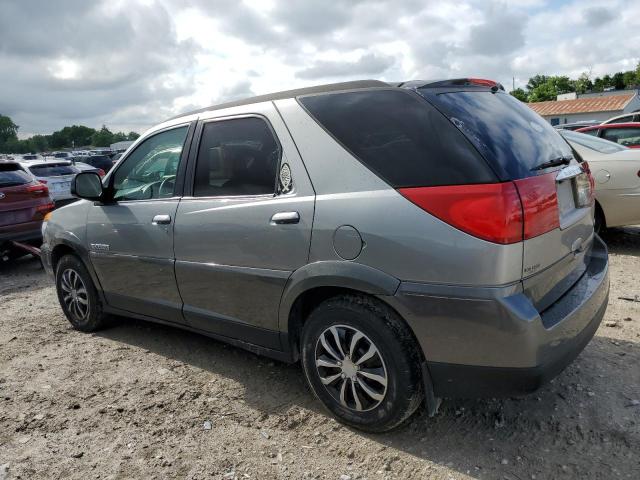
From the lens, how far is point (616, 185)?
597cm

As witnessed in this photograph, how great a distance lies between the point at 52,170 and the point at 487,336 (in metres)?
12.7

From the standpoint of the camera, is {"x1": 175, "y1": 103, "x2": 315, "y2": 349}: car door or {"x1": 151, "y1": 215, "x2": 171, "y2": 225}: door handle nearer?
{"x1": 175, "y1": 103, "x2": 315, "y2": 349}: car door

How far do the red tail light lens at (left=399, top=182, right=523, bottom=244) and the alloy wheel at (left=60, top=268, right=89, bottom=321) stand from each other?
11.4 feet

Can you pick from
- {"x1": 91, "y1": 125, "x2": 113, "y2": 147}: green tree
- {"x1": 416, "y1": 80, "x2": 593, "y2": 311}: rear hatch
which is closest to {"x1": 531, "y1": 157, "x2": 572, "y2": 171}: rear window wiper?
{"x1": 416, "y1": 80, "x2": 593, "y2": 311}: rear hatch

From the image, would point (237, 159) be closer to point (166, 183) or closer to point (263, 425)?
point (166, 183)

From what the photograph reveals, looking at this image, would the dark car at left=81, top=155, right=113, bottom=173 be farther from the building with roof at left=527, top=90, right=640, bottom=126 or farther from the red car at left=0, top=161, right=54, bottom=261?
the building with roof at left=527, top=90, right=640, bottom=126

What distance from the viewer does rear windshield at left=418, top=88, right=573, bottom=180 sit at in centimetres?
236

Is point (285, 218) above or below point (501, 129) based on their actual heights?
below

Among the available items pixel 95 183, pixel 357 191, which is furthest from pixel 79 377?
pixel 357 191

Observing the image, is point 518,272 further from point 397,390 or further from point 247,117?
point 247,117

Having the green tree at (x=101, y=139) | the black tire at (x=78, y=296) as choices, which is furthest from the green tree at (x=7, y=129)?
the black tire at (x=78, y=296)

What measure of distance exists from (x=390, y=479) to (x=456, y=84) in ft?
6.73

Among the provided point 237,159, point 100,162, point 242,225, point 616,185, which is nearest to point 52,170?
point 237,159

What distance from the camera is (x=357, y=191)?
2604mm
